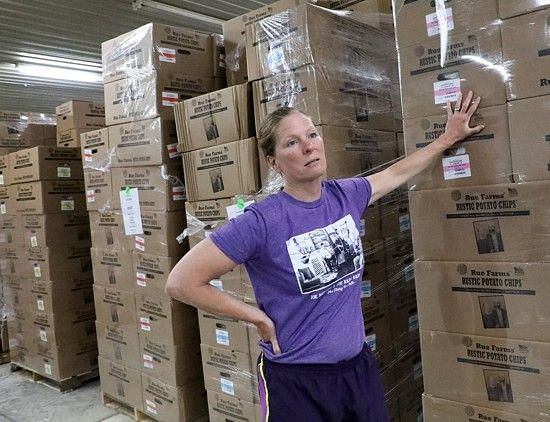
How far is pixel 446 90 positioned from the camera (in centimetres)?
170

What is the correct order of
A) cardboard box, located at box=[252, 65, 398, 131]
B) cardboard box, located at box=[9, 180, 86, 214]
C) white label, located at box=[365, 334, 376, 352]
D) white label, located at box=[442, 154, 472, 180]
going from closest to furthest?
white label, located at box=[442, 154, 472, 180] < cardboard box, located at box=[252, 65, 398, 131] < white label, located at box=[365, 334, 376, 352] < cardboard box, located at box=[9, 180, 86, 214]

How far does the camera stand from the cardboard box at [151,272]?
9.68 ft

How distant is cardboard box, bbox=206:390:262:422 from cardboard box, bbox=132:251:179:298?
2.13 ft

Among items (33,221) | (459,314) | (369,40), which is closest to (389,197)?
(369,40)

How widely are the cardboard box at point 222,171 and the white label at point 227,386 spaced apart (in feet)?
3.26

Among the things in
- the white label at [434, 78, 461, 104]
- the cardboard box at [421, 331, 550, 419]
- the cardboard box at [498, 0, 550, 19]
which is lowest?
the cardboard box at [421, 331, 550, 419]

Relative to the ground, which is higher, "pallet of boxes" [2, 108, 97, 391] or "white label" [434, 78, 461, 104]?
"white label" [434, 78, 461, 104]

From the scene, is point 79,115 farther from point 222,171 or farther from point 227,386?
point 227,386

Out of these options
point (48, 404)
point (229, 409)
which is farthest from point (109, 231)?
point (48, 404)

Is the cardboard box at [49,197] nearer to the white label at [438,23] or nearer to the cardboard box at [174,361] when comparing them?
the cardboard box at [174,361]

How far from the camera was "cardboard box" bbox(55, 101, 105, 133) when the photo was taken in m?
4.44

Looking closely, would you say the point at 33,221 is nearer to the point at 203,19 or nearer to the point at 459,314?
the point at 203,19

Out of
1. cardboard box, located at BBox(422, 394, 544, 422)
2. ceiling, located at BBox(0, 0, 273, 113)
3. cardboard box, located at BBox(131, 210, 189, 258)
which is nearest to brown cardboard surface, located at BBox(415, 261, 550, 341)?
cardboard box, located at BBox(422, 394, 544, 422)

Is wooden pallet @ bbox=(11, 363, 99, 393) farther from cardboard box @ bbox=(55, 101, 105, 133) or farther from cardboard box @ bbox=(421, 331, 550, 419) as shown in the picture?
cardboard box @ bbox=(421, 331, 550, 419)
